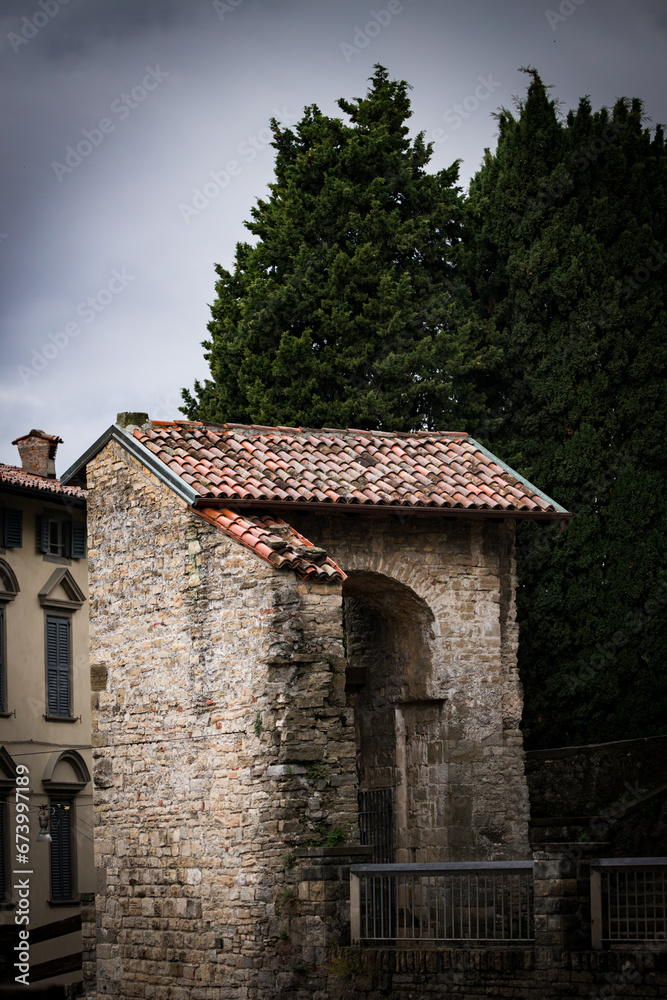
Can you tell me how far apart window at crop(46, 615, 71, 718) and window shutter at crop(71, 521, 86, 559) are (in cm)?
130

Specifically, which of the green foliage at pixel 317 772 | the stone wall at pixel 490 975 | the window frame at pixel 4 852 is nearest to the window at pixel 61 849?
the window frame at pixel 4 852

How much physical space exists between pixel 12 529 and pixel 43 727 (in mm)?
3507

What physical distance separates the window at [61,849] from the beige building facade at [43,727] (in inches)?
0.7

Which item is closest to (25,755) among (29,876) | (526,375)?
(29,876)

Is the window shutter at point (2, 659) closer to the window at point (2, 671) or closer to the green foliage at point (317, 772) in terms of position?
the window at point (2, 671)

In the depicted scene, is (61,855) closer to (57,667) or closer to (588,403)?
(57,667)

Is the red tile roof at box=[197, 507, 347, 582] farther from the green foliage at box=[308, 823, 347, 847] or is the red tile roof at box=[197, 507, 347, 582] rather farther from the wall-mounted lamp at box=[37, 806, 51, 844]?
the wall-mounted lamp at box=[37, 806, 51, 844]

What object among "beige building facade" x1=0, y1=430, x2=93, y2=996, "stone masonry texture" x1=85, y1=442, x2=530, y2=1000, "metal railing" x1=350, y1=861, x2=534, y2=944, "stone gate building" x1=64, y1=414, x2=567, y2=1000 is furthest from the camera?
"beige building facade" x1=0, y1=430, x2=93, y2=996

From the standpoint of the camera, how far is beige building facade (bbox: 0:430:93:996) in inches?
788

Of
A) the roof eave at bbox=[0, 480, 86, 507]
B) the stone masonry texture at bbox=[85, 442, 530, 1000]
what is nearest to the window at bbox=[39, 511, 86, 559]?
the roof eave at bbox=[0, 480, 86, 507]

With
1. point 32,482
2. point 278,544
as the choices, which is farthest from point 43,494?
point 278,544

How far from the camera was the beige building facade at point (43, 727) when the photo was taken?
20.0 m

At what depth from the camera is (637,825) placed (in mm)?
16281

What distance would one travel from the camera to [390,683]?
52.2ft
